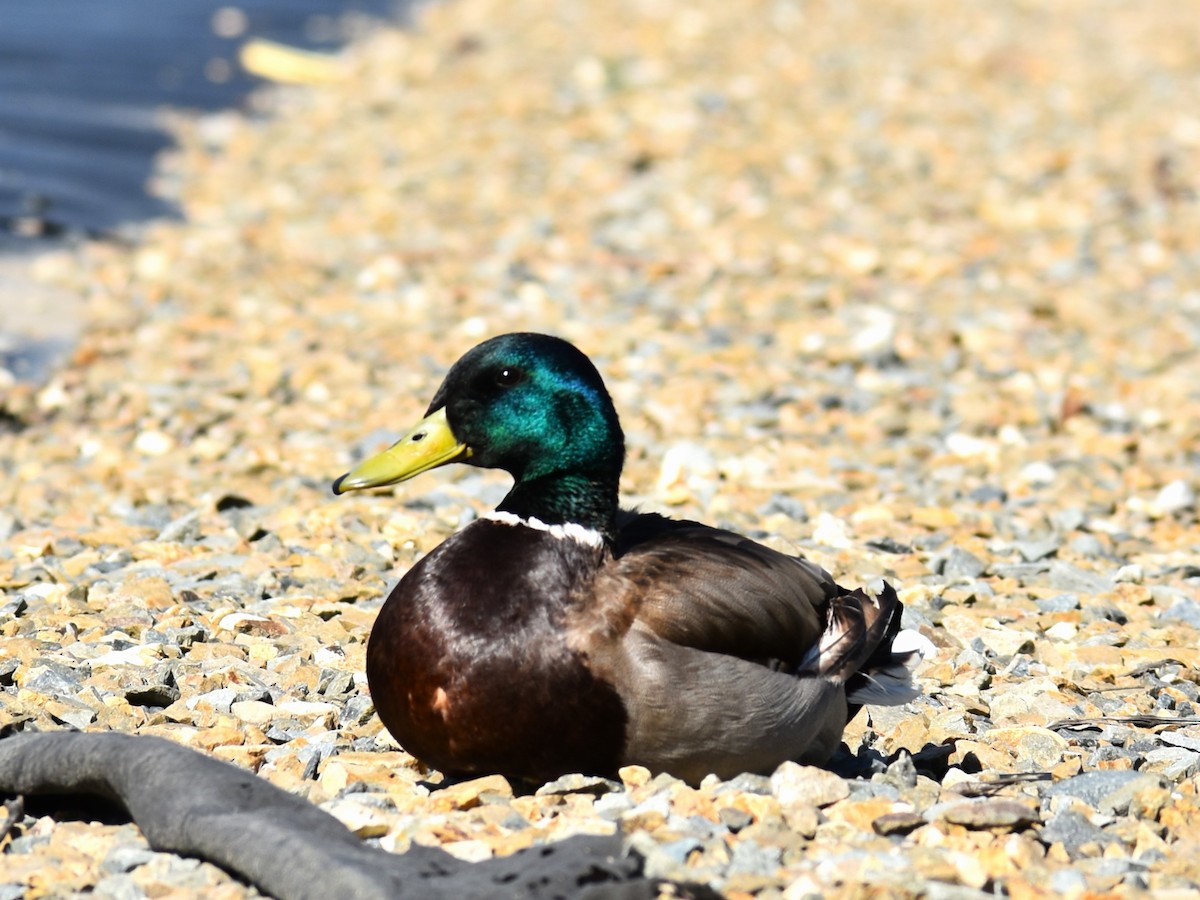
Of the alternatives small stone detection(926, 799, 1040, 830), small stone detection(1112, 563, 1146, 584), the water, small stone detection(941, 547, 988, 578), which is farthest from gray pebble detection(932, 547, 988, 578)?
the water

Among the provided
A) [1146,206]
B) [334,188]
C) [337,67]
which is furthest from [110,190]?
[1146,206]

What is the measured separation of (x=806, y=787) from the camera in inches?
139

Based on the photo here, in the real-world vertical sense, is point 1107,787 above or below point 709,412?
below

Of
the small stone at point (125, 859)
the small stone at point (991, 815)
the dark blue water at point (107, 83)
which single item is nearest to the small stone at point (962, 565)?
the small stone at point (991, 815)

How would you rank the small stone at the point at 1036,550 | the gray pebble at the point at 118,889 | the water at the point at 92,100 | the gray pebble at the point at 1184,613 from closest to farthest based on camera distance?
the gray pebble at the point at 118,889 → the gray pebble at the point at 1184,613 → the small stone at the point at 1036,550 → the water at the point at 92,100

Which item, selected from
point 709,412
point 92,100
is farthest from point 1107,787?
point 92,100

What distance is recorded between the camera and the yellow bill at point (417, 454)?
12.6ft

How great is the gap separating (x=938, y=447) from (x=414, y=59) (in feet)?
29.4

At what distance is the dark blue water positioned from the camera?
10898mm

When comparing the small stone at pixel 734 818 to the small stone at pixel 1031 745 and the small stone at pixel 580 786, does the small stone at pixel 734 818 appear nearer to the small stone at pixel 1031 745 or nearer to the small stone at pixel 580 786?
the small stone at pixel 580 786

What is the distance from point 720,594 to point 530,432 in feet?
1.73

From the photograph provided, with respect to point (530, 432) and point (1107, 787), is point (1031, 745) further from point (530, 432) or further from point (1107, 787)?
point (530, 432)

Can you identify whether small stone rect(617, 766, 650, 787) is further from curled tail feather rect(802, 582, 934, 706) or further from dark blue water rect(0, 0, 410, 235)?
dark blue water rect(0, 0, 410, 235)

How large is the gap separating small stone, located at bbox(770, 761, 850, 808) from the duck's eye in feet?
3.22
